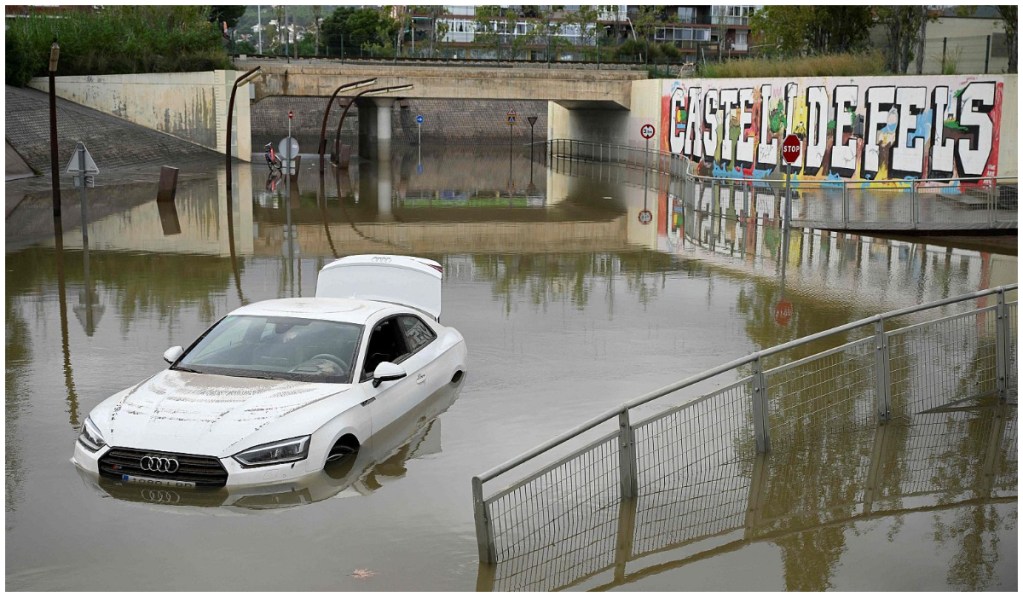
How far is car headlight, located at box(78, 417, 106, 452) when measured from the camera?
903 centimetres

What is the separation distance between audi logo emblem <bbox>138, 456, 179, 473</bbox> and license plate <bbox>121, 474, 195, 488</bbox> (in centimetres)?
8

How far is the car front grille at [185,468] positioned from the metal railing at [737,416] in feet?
6.68

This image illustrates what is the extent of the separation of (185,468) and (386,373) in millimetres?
1974

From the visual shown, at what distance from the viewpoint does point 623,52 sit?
68812mm

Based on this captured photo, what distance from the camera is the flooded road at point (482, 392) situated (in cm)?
762

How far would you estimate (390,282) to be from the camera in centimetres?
1286

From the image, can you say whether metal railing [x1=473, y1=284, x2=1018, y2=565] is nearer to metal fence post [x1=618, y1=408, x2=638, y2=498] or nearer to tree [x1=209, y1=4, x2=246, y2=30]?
metal fence post [x1=618, y1=408, x2=638, y2=498]

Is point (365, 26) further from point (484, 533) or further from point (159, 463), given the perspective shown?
point (484, 533)

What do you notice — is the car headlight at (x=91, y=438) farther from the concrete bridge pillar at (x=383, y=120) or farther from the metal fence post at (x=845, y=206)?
the concrete bridge pillar at (x=383, y=120)

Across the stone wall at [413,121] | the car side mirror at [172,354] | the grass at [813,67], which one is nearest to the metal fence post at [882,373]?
the car side mirror at [172,354]

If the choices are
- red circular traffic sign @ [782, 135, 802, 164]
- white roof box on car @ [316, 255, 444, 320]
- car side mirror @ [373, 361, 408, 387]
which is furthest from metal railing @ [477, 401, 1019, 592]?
red circular traffic sign @ [782, 135, 802, 164]

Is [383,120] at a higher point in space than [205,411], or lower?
higher

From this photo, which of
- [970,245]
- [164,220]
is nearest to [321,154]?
[164,220]

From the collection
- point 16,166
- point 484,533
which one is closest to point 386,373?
point 484,533
